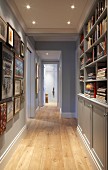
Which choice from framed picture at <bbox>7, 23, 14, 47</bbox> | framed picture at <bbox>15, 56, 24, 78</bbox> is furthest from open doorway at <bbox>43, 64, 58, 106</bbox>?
framed picture at <bbox>7, 23, 14, 47</bbox>

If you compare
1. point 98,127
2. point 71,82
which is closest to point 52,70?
point 71,82

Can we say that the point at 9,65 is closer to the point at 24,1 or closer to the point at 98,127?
the point at 24,1

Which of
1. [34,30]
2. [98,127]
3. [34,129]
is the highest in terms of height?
[34,30]

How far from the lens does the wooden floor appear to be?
9.09 ft

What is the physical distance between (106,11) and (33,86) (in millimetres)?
4617

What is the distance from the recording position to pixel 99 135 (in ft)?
7.94

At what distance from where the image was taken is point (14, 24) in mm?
3441

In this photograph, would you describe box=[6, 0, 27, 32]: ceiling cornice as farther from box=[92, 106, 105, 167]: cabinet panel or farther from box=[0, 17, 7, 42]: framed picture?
box=[92, 106, 105, 167]: cabinet panel

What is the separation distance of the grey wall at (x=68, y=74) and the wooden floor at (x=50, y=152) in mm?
1951

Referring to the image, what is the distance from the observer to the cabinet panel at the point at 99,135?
87.4 inches

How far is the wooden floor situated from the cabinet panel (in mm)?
369

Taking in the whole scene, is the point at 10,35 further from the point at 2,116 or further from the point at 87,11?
the point at 87,11

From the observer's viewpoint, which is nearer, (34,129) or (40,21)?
(40,21)

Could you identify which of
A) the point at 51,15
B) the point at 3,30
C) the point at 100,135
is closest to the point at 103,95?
the point at 100,135
